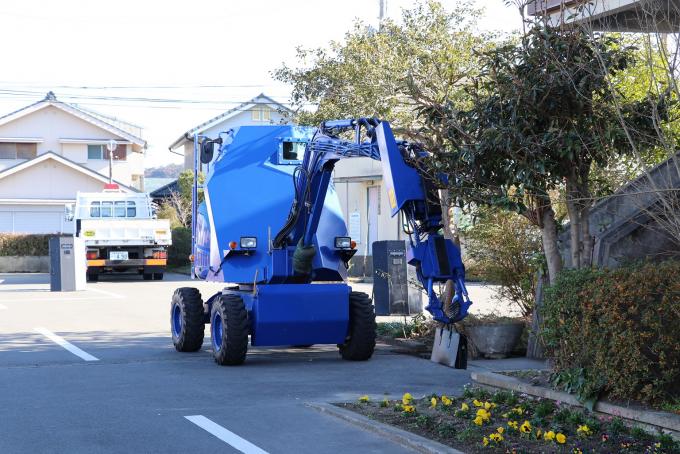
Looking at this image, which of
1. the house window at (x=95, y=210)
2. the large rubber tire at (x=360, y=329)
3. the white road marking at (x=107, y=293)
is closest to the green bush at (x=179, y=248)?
the house window at (x=95, y=210)

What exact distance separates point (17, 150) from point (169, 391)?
51545 mm

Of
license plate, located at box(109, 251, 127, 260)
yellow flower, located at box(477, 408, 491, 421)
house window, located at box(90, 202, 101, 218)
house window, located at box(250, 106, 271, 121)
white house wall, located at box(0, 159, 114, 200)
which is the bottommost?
yellow flower, located at box(477, 408, 491, 421)

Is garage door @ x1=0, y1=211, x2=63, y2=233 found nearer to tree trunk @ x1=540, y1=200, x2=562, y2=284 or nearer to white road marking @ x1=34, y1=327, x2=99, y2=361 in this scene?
white road marking @ x1=34, y1=327, x2=99, y2=361

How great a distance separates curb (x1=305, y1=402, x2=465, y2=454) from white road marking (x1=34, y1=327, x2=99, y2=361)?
499 cm

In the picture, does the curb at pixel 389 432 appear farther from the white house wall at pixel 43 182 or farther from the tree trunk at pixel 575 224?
the white house wall at pixel 43 182

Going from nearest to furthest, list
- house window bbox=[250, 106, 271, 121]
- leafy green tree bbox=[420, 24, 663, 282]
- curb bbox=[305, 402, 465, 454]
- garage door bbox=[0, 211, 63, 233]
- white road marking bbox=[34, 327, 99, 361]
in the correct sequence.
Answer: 1. curb bbox=[305, 402, 465, 454]
2. leafy green tree bbox=[420, 24, 663, 282]
3. white road marking bbox=[34, 327, 99, 361]
4. garage door bbox=[0, 211, 63, 233]
5. house window bbox=[250, 106, 271, 121]

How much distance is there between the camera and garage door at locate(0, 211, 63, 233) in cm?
5591

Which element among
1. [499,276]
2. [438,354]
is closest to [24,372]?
[438,354]

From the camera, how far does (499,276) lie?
1355 cm

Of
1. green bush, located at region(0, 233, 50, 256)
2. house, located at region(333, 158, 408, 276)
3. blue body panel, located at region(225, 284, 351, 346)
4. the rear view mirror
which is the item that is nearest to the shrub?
blue body panel, located at region(225, 284, 351, 346)

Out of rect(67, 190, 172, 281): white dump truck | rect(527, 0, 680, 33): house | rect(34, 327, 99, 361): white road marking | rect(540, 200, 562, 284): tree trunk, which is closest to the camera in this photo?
rect(527, 0, 680, 33): house

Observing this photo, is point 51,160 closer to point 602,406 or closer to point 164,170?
point 602,406

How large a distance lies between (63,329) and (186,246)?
21633mm

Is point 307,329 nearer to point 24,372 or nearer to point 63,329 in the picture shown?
point 24,372
